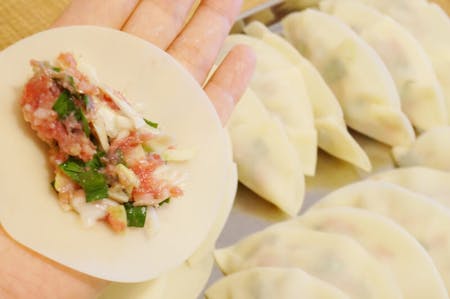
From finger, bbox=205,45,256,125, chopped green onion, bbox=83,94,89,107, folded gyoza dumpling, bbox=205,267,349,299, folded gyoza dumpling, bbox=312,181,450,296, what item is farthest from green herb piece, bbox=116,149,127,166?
folded gyoza dumpling, bbox=312,181,450,296

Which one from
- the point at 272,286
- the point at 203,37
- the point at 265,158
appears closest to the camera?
the point at 272,286

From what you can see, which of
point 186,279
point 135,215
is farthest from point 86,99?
point 186,279

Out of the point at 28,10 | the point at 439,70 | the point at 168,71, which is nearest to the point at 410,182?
the point at 439,70

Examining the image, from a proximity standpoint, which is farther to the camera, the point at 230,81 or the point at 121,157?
the point at 230,81

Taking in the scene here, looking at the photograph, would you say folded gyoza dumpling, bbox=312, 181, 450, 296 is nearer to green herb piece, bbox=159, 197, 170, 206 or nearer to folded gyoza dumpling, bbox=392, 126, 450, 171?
folded gyoza dumpling, bbox=392, 126, 450, 171

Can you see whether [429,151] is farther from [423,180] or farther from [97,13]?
[97,13]

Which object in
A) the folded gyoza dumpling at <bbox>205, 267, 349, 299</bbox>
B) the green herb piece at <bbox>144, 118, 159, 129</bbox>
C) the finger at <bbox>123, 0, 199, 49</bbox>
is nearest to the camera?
the green herb piece at <bbox>144, 118, 159, 129</bbox>

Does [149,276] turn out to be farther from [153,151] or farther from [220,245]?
[220,245]
